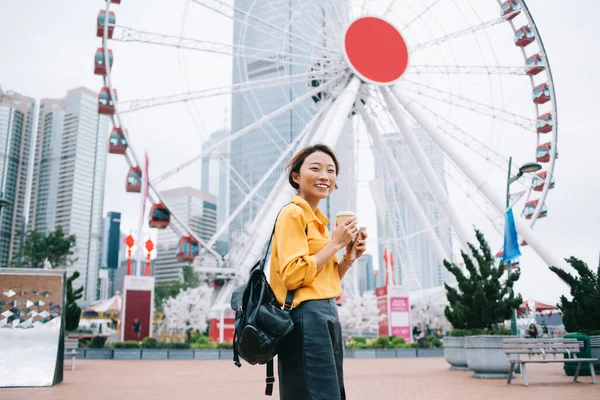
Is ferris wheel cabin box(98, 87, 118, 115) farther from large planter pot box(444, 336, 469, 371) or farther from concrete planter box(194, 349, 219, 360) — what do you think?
large planter pot box(444, 336, 469, 371)

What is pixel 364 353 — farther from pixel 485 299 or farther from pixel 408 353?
pixel 485 299

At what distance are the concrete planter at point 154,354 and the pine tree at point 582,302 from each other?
14.7m

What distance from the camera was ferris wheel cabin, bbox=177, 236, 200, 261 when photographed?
24.0 m

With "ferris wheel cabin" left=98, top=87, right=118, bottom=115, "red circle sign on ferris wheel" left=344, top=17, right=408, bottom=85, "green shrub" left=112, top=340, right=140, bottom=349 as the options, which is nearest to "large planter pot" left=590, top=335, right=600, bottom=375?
"red circle sign on ferris wheel" left=344, top=17, right=408, bottom=85

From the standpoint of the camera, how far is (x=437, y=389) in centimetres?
877

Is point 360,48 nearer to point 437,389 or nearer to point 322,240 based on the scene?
point 437,389

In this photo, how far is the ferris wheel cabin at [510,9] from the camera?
2248cm

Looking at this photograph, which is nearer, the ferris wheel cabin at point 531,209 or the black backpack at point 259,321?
the black backpack at point 259,321

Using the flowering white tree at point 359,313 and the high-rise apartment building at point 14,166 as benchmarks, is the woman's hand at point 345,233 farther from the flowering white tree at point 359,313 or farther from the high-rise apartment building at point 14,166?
the flowering white tree at point 359,313

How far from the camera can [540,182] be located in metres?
22.8

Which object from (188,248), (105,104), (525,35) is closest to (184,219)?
(188,248)

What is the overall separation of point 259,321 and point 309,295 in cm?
26

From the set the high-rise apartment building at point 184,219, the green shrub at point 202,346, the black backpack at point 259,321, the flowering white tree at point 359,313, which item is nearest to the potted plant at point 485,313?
the black backpack at point 259,321

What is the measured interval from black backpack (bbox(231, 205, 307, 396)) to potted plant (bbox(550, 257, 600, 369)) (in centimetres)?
1007
